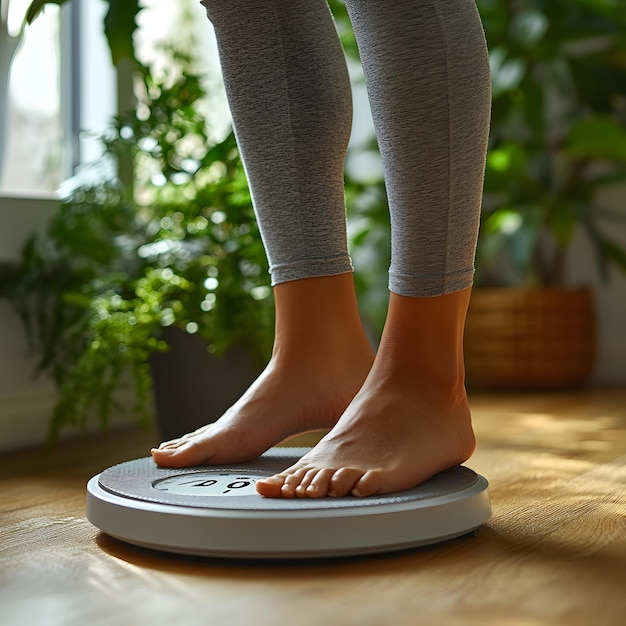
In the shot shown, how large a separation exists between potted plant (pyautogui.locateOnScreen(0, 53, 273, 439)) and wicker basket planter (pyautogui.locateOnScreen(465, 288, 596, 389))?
1084 millimetres

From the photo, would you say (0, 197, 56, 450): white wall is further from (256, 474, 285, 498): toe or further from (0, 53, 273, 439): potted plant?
(256, 474, 285, 498): toe

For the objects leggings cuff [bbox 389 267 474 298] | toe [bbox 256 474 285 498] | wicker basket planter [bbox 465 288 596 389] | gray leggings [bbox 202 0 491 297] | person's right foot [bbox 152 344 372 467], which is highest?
gray leggings [bbox 202 0 491 297]

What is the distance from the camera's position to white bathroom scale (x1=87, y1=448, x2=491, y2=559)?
80 centimetres

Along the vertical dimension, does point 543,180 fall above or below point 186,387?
above

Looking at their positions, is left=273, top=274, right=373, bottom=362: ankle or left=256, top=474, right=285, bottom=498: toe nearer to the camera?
left=256, top=474, right=285, bottom=498: toe

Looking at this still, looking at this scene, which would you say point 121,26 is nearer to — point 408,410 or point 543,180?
point 408,410

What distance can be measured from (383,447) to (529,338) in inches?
64.8

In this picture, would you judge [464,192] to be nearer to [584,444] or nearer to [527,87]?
[584,444]

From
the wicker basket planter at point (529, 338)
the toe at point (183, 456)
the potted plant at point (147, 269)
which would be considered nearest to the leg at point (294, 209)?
the toe at point (183, 456)

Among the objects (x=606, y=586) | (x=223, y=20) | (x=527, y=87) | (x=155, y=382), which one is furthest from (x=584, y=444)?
(x=527, y=87)

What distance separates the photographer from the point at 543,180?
100 inches

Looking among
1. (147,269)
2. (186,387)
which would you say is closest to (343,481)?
(186,387)

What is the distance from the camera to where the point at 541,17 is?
2328mm

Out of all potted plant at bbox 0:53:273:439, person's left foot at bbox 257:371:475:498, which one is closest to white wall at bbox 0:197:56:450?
potted plant at bbox 0:53:273:439
